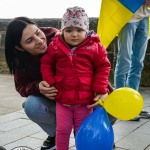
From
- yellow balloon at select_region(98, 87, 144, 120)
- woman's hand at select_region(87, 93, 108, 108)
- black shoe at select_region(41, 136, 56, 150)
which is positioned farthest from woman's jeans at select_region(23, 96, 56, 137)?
yellow balloon at select_region(98, 87, 144, 120)

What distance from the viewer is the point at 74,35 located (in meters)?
2.27

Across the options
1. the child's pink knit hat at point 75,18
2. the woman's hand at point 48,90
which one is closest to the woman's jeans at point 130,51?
the child's pink knit hat at point 75,18

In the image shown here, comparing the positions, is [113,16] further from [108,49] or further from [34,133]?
[108,49]

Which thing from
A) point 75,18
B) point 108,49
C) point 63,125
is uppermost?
point 75,18

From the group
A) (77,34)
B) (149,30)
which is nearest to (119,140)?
(77,34)

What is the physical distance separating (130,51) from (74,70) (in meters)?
1.53

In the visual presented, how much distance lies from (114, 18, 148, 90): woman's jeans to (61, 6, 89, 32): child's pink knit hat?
136 cm

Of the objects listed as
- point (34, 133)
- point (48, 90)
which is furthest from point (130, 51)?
point (48, 90)

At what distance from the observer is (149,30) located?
3.85 m

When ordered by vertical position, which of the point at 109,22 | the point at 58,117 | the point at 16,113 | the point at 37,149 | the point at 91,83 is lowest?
the point at 16,113

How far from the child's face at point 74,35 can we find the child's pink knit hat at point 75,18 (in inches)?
1.1

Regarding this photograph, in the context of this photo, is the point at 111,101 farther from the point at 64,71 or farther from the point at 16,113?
the point at 16,113

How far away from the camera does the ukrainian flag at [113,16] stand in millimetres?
3068

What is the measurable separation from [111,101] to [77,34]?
1.82 feet
